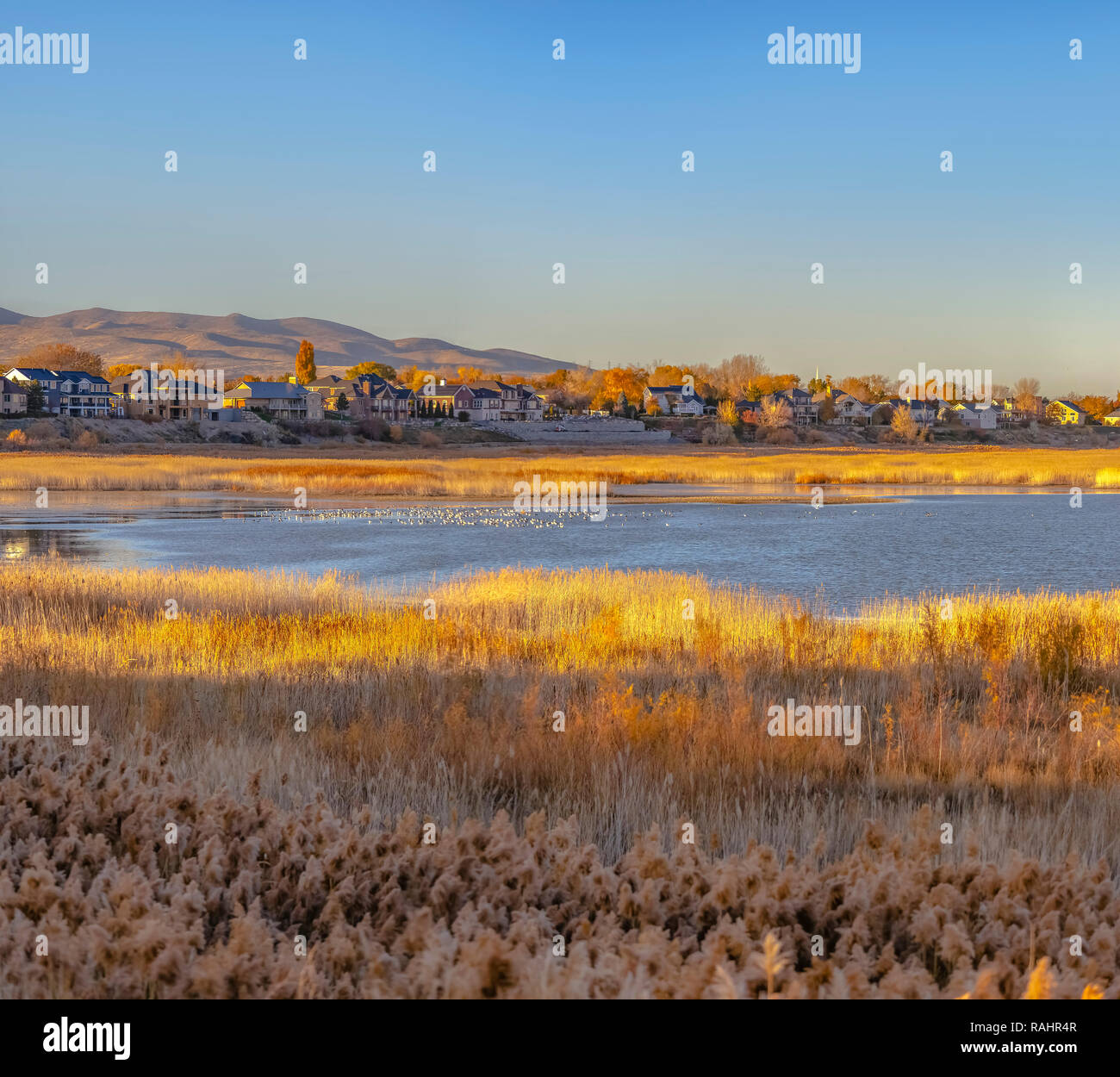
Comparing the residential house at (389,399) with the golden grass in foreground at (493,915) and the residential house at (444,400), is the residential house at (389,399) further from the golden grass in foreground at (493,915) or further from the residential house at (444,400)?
the golden grass in foreground at (493,915)

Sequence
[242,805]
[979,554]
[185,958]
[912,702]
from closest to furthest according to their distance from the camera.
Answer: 1. [185,958]
2. [242,805]
3. [912,702]
4. [979,554]

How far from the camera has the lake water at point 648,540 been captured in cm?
2983

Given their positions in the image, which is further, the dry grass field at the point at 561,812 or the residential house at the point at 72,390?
the residential house at the point at 72,390

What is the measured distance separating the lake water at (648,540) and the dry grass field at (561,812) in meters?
8.93

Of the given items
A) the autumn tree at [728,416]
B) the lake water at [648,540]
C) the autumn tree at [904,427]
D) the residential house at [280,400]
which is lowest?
the lake water at [648,540]

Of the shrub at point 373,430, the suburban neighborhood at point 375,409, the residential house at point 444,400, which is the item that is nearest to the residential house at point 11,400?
the suburban neighborhood at point 375,409

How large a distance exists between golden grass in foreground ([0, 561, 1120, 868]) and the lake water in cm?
613

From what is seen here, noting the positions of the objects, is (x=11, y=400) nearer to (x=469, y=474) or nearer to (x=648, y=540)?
(x=469, y=474)

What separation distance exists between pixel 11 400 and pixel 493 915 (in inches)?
5819

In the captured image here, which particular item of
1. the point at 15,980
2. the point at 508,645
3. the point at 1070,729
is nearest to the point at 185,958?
the point at 15,980

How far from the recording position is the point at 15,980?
15.2 ft

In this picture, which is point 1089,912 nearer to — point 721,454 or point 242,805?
point 242,805

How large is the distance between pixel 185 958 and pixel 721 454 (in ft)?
375

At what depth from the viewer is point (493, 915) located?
5082mm
